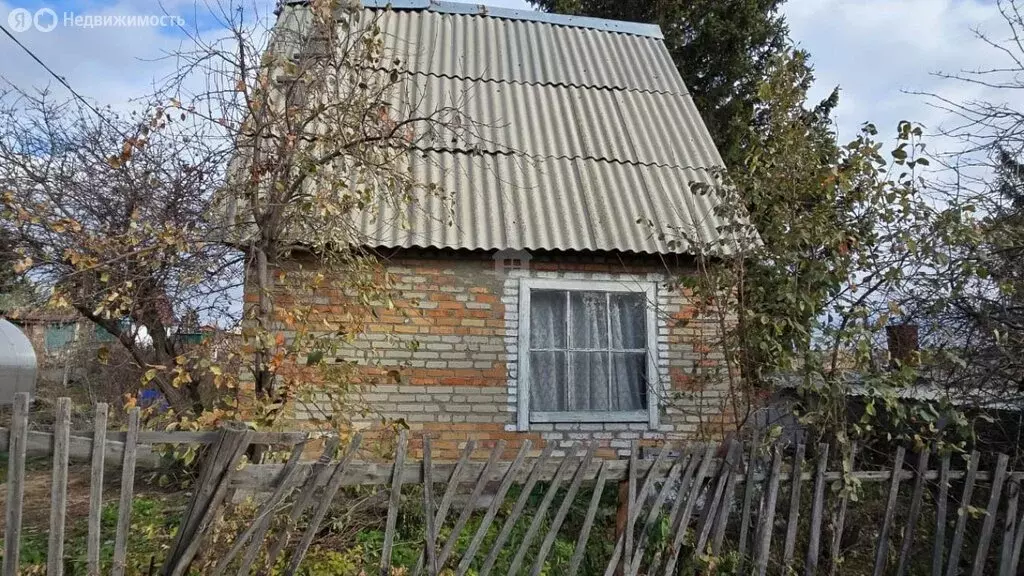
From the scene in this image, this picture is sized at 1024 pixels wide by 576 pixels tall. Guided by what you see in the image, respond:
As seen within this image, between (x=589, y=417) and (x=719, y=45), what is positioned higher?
(x=719, y=45)

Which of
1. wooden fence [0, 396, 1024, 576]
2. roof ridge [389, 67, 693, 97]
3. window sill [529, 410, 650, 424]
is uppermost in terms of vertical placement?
roof ridge [389, 67, 693, 97]

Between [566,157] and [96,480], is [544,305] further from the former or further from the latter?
[96,480]

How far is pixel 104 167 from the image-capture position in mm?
5418

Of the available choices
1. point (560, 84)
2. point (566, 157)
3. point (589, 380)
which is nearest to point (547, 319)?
point (589, 380)

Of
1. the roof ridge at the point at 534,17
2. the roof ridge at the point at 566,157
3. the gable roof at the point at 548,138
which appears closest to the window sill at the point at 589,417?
the gable roof at the point at 548,138

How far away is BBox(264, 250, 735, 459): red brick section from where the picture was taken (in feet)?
17.2

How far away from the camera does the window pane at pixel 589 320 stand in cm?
562

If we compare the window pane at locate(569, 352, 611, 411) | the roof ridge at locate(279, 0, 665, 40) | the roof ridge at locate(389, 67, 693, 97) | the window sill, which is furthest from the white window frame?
the roof ridge at locate(279, 0, 665, 40)

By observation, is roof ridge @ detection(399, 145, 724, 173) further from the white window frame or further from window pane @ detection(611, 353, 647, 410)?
window pane @ detection(611, 353, 647, 410)

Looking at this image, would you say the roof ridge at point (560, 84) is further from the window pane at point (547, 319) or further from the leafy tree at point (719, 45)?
the leafy tree at point (719, 45)

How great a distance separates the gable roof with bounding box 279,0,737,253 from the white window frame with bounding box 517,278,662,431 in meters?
0.35

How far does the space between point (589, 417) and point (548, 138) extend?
9.52 feet

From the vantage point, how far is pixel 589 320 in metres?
5.66

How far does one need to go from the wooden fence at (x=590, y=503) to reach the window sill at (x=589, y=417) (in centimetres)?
90
